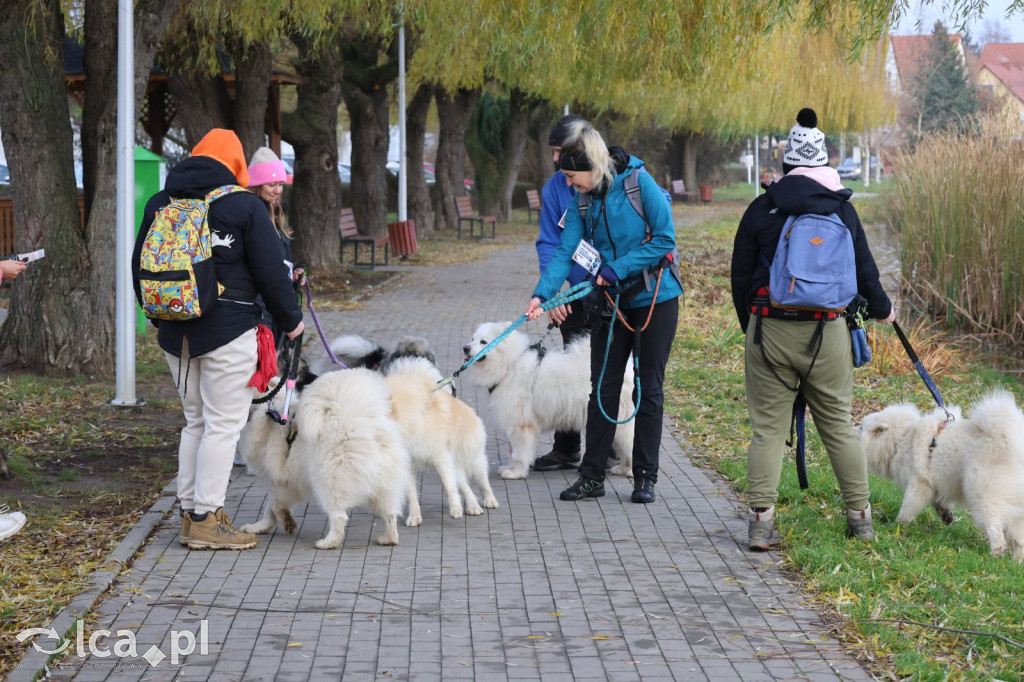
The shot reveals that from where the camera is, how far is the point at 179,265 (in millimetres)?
5500

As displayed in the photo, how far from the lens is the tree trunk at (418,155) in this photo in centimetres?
3000

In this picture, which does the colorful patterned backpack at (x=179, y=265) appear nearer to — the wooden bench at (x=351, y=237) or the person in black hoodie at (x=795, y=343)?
the person in black hoodie at (x=795, y=343)

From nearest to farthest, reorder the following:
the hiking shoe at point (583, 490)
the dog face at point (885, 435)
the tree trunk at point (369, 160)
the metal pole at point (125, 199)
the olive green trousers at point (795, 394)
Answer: the olive green trousers at point (795, 394)
the dog face at point (885, 435)
the hiking shoe at point (583, 490)
the metal pole at point (125, 199)
the tree trunk at point (369, 160)

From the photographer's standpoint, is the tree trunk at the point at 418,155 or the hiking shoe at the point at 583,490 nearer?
the hiking shoe at the point at 583,490

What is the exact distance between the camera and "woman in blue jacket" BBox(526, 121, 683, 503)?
21.7 feet

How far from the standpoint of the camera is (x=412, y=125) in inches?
1180

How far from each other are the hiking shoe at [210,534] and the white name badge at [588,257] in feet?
8.18

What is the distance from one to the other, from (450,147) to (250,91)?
17.2 meters

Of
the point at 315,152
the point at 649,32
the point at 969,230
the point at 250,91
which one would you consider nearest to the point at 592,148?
the point at 649,32

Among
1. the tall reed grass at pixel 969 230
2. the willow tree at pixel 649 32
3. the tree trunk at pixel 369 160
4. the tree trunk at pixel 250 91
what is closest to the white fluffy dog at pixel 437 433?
the willow tree at pixel 649 32

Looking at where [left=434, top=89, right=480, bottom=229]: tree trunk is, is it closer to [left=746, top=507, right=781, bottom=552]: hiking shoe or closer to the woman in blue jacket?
the woman in blue jacket

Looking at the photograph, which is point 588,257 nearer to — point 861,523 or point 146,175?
point 861,523

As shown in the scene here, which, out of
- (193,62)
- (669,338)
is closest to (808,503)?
(669,338)

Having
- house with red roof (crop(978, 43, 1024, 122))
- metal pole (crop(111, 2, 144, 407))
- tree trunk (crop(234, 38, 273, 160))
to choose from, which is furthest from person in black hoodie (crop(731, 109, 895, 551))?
tree trunk (crop(234, 38, 273, 160))
